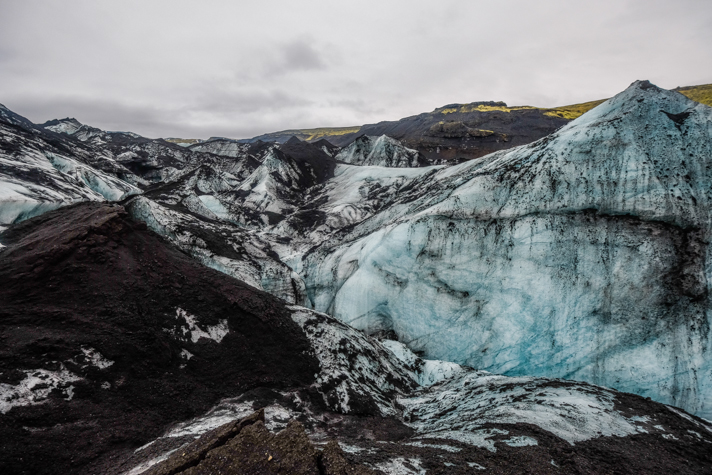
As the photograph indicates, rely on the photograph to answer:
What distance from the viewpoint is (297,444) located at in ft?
14.4

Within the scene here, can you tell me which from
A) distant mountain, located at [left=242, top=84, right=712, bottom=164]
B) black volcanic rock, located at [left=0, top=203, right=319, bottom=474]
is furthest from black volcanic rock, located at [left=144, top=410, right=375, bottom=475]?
distant mountain, located at [left=242, top=84, right=712, bottom=164]

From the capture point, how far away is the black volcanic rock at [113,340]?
18.4 feet

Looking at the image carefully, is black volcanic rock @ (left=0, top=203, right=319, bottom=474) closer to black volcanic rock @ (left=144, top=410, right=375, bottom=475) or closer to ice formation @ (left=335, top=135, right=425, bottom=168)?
black volcanic rock @ (left=144, top=410, right=375, bottom=475)

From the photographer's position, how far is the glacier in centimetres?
1036

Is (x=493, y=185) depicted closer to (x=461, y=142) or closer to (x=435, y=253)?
(x=435, y=253)

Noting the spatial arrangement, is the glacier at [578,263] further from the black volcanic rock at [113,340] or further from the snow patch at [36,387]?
the snow patch at [36,387]

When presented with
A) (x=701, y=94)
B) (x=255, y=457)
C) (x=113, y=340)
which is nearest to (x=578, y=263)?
(x=255, y=457)

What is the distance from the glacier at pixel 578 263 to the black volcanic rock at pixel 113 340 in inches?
266

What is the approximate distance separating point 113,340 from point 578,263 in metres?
15.5

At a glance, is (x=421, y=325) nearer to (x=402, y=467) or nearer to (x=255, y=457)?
(x=402, y=467)

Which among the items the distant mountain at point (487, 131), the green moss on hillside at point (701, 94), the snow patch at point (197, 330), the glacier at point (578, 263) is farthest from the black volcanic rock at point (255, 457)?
the green moss on hillside at point (701, 94)

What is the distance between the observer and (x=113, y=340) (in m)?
7.41

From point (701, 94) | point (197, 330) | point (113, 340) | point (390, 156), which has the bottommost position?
point (197, 330)

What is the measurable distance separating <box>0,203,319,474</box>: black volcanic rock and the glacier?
6.77 metres
